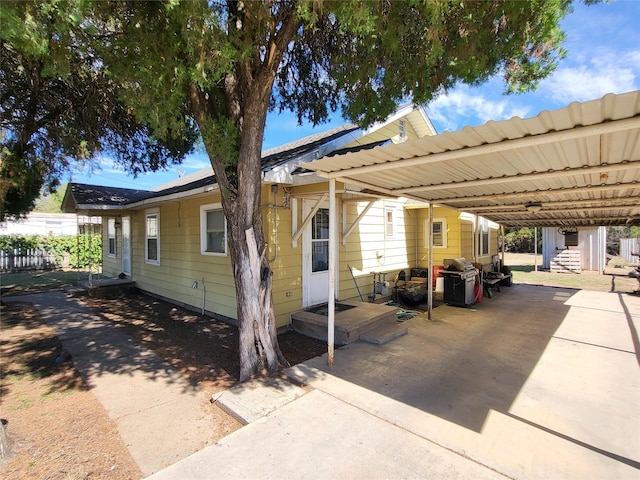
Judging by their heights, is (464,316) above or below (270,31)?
below

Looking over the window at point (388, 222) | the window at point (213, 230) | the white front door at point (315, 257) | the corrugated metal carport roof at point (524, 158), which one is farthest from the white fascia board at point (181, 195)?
the window at point (388, 222)

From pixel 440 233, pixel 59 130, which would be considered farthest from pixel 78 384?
pixel 440 233

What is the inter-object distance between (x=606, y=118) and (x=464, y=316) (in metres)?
5.60

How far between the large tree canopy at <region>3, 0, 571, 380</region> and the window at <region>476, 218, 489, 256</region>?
668cm

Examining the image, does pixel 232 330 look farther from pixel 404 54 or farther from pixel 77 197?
pixel 77 197

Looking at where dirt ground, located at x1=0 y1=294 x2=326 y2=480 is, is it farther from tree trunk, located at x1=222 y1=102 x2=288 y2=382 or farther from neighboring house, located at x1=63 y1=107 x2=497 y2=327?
neighboring house, located at x1=63 y1=107 x2=497 y2=327

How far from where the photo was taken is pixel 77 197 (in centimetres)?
944

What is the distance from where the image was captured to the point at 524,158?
139 inches

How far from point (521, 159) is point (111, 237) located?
45.9 ft

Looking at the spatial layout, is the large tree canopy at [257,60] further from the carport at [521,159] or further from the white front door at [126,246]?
the white front door at [126,246]

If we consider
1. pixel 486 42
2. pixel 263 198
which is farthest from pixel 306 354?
pixel 486 42

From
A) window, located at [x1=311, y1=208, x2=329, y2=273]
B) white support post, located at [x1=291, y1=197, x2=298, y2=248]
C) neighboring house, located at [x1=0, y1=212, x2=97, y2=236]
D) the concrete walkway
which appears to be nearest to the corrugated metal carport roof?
white support post, located at [x1=291, y1=197, x2=298, y2=248]

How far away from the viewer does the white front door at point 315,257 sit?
21.6ft

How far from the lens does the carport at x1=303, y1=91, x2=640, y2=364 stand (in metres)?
2.41
